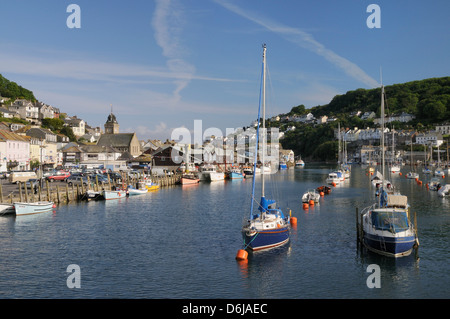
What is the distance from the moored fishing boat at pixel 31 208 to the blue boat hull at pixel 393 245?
36.1m

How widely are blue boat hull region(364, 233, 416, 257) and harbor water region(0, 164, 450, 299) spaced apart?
491 millimetres

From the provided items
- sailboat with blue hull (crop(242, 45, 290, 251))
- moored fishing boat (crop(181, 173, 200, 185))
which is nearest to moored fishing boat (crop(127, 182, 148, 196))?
moored fishing boat (crop(181, 173, 200, 185))

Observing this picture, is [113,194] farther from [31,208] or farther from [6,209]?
[6,209]

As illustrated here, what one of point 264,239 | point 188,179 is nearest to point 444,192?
point 264,239

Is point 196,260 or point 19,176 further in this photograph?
point 19,176

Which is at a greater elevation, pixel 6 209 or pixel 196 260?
pixel 6 209

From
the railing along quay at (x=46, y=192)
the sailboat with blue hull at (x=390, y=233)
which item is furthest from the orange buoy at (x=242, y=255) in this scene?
the railing along quay at (x=46, y=192)

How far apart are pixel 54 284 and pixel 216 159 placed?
4227 inches

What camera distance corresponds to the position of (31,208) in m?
47.1

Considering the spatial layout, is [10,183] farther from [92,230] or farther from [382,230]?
[382,230]

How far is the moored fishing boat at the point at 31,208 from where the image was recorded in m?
46.1

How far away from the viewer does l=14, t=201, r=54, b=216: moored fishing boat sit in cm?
4612

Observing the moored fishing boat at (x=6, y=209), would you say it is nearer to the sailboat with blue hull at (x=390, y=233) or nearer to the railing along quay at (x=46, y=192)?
the railing along quay at (x=46, y=192)

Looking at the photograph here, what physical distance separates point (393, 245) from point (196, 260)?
13.6 meters
